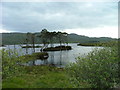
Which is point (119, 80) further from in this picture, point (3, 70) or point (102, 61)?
point (3, 70)

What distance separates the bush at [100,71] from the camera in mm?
9625

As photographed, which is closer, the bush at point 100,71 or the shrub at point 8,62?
the shrub at point 8,62

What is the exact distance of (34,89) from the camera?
9.78m

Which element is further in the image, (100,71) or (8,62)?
(100,71)

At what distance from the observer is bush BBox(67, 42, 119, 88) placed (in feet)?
31.6

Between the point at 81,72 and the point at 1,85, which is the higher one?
the point at 81,72

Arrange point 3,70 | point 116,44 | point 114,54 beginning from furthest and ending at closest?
point 116,44, point 114,54, point 3,70

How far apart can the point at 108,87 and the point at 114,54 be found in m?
2.27

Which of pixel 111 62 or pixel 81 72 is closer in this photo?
pixel 111 62

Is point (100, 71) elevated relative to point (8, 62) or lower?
lower

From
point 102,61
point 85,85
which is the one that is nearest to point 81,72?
point 85,85

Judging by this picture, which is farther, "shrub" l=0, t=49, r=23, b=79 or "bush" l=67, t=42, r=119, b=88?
"bush" l=67, t=42, r=119, b=88

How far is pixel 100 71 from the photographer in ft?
32.2

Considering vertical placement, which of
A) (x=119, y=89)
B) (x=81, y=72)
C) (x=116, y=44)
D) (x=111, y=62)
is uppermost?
(x=116, y=44)
